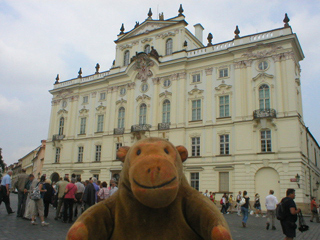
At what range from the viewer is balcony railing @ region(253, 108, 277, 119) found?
2277 cm

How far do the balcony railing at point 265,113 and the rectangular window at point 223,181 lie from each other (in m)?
5.37

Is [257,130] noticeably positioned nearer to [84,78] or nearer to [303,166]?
[303,166]

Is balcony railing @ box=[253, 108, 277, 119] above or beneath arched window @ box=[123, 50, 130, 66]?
beneath

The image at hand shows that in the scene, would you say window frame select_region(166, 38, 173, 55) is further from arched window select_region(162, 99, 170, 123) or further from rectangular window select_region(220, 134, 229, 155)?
rectangular window select_region(220, 134, 229, 155)

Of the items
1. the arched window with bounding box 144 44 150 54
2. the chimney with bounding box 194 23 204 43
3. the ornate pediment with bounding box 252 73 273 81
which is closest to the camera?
the ornate pediment with bounding box 252 73 273 81

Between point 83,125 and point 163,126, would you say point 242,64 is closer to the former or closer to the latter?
point 163,126

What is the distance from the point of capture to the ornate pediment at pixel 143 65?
30109 mm

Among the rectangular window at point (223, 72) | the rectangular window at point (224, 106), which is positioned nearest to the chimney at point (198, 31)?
the rectangular window at point (223, 72)

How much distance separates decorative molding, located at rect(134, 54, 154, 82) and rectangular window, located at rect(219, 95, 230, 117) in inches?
318

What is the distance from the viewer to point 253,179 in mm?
22688

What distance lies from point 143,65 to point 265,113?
1350cm

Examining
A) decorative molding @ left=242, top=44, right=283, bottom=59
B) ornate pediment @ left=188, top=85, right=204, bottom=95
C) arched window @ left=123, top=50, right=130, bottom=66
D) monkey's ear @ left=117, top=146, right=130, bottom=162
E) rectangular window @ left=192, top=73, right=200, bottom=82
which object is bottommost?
monkey's ear @ left=117, top=146, right=130, bottom=162

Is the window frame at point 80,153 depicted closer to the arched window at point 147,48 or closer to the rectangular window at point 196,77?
the arched window at point 147,48

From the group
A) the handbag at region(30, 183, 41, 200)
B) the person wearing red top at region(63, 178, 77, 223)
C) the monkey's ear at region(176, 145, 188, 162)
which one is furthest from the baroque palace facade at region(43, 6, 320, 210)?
the monkey's ear at region(176, 145, 188, 162)
